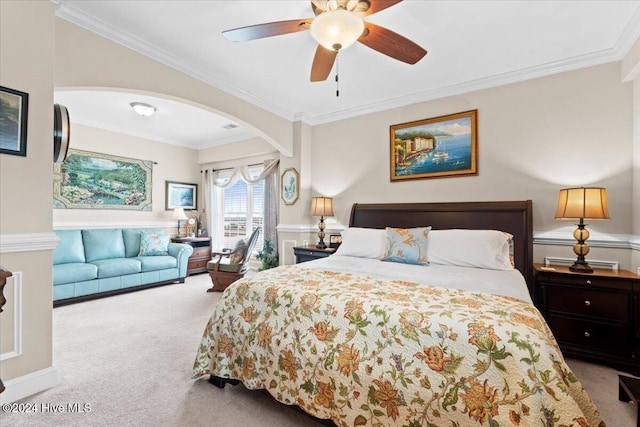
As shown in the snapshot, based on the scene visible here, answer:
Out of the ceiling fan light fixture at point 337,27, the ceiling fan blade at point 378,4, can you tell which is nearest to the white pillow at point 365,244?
the ceiling fan light fixture at point 337,27

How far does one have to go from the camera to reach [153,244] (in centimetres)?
511

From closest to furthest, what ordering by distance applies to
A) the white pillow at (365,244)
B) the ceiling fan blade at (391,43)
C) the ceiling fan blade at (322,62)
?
1. the ceiling fan blade at (391,43)
2. the ceiling fan blade at (322,62)
3. the white pillow at (365,244)

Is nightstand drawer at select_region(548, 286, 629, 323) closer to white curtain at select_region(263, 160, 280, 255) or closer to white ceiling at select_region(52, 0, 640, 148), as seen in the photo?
white ceiling at select_region(52, 0, 640, 148)

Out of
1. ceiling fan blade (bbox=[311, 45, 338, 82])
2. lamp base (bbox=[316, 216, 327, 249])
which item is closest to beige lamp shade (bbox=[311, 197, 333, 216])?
lamp base (bbox=[316, 216, 327, 249])

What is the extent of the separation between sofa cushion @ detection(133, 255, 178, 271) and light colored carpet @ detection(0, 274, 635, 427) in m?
1.31

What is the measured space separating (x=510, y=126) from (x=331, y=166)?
95.2 inches

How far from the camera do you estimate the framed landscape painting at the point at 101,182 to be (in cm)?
467

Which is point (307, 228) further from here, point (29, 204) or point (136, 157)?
point (136, 157)

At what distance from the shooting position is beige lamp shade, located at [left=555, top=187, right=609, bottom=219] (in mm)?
2490

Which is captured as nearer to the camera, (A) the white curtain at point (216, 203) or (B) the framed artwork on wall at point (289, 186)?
(B) the framed artwork on wall at point (289, 186)

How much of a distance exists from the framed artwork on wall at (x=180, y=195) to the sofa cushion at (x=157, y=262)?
151 cm

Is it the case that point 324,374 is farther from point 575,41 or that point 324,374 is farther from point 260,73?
point 575,41

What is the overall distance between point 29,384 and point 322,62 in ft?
10.3

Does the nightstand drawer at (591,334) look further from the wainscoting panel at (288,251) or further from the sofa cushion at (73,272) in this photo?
the sofa cushion at (73,272)
